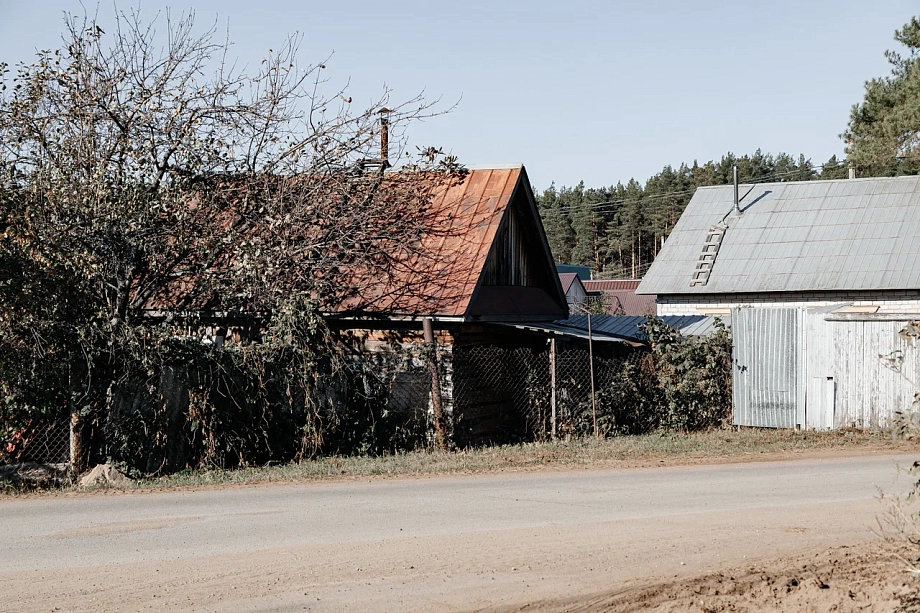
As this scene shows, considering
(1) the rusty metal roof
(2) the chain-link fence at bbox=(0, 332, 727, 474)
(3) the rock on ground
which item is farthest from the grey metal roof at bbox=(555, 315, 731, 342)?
(1) the rusty metal roof

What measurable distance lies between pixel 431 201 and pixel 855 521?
11.2 metres

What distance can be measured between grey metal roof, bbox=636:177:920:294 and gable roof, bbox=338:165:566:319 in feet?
40.5

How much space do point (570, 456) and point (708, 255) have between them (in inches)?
740

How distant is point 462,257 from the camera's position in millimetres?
17562

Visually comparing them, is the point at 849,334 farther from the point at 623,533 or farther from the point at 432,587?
the point at 432,587

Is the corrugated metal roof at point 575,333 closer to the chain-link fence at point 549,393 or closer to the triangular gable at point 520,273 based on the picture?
the chain-link fence at point 549,393

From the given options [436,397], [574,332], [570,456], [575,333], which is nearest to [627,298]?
[574,332]

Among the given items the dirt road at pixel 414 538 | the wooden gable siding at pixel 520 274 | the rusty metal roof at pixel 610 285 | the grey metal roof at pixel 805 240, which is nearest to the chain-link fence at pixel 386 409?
the wooden gable siding at pixel 520 274

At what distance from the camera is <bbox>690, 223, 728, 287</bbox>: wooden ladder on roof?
31.1 meters

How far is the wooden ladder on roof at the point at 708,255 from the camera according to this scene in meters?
31.1

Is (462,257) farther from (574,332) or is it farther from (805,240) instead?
(805,240)

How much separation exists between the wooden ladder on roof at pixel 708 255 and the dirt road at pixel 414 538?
1873cm

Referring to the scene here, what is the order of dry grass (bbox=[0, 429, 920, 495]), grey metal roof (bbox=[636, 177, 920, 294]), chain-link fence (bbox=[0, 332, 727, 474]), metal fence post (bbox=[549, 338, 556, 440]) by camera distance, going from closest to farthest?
dry grass (bbox=[0, 429, 920, 495]), chain-link fence (bbox=[0, 332, 727, 474]), metal fence post (bbox=[549, 338, 556, 440]), grey metal roof (bbox=[636, 177, 920, 294])

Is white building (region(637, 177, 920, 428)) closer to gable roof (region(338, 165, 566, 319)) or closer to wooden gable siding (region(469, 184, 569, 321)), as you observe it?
wooden gable siding (region(469, 184, 569, 321))
